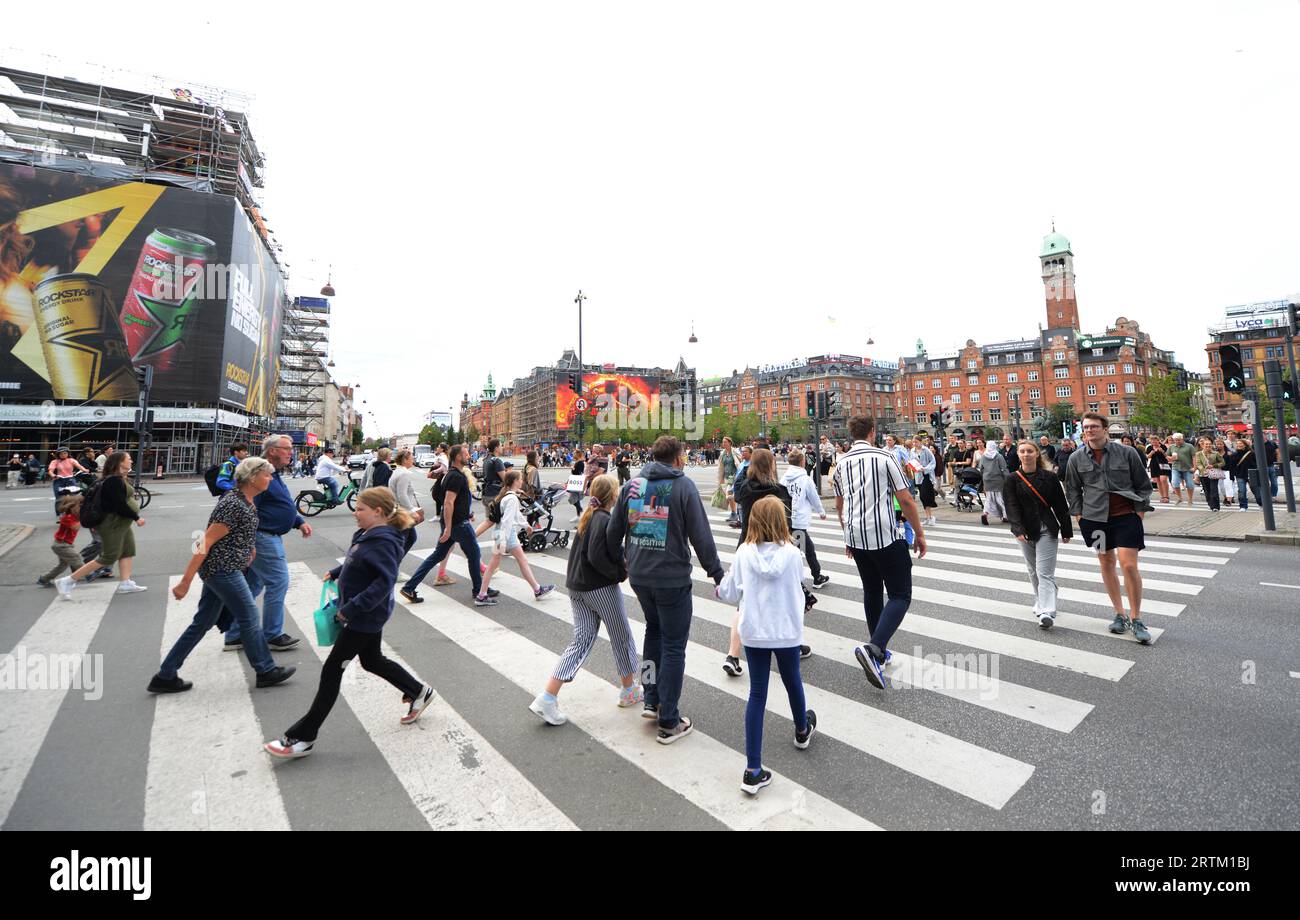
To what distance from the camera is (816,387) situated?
120 metres

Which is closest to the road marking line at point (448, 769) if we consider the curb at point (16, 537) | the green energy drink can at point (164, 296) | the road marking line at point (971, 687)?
the road marking line at point (971, 687)

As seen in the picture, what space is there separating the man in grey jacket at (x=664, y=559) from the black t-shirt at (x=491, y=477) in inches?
315

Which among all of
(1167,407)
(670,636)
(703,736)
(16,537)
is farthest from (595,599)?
(1167,407)

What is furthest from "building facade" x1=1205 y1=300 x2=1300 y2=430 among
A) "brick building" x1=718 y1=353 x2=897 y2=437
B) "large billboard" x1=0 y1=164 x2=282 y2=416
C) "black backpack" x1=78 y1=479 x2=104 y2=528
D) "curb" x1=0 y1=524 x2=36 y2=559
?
"large billboard" x1=0 y1=164 x2=282 y2=416

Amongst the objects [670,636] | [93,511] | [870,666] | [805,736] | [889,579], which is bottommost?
[805,736]

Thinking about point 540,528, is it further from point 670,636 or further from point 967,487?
point 967,487

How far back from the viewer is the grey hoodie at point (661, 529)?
12.1 ft

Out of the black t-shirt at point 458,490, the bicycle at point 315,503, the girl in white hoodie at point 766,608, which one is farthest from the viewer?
the bicycle at point 315,503

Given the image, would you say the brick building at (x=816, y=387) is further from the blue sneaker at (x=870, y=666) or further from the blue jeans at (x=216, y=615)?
the blue jeans at (x=216, y=615)

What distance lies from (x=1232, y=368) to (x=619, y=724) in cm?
1423

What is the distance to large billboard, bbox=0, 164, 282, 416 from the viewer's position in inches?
1323

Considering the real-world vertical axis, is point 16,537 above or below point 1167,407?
below
